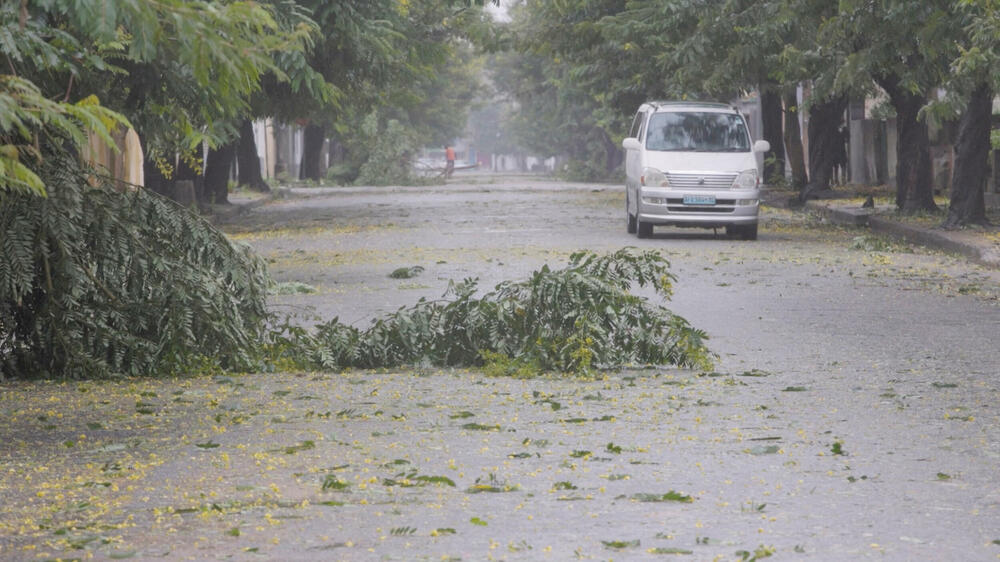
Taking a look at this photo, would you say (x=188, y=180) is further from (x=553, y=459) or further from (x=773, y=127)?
(x=553, y=459)

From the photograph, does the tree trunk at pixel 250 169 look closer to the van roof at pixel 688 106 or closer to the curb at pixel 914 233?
the curb at pixel 914 233

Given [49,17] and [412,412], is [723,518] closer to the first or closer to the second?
[412,412]

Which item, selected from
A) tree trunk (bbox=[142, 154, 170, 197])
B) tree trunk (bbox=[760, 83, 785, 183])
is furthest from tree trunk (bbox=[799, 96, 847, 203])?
tree trunk (bbox=[142, 154, 170, 197])

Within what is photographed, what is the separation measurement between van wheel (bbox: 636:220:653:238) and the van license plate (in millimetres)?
699

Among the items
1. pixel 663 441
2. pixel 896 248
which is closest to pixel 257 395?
pixel 663 441

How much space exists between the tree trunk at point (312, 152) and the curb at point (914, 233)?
31.2 metres

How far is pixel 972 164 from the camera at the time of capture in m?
24.2

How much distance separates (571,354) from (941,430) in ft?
9.36

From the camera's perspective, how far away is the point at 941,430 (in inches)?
315

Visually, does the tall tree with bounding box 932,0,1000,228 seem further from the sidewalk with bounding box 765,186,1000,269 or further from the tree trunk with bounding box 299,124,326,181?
the tree trunk with bounding box 299,124,326,181

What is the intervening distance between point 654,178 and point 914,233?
393 centimetres

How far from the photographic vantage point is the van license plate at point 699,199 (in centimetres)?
2412

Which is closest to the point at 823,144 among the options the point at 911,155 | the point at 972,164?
the point at 911,155

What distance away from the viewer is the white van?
24.1m
